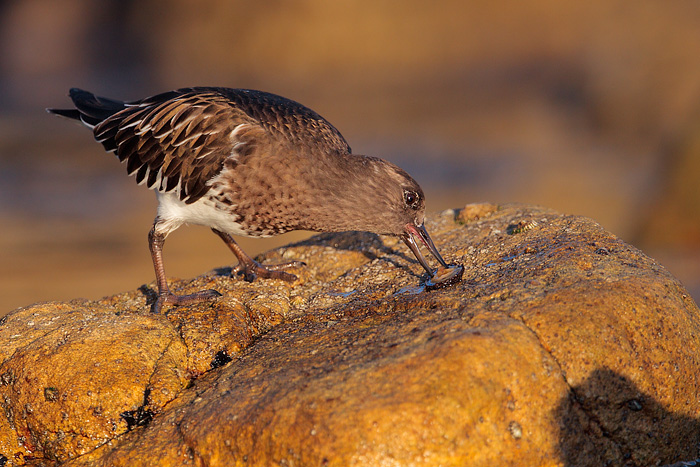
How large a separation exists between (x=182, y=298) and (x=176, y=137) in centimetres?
156

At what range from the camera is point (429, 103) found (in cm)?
2356

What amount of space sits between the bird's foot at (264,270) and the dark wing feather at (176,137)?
919 mm

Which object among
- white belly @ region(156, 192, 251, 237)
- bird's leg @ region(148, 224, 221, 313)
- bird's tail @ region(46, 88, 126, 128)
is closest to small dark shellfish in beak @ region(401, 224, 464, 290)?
white belly @ region(156, 192, 251, 237)

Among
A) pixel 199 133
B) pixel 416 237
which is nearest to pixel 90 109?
pixel 199 133

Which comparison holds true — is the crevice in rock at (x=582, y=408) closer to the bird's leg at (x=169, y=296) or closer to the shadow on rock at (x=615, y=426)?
the shadow on rock at (x=615, y=426)

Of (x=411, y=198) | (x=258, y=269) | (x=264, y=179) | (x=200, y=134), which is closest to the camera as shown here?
(x=264, y=179)

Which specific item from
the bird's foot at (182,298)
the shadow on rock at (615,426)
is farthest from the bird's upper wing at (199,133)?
the shadow on rock at (615,426)

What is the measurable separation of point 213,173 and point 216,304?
1219 millimetres

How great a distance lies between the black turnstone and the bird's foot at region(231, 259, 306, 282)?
0.02 meters

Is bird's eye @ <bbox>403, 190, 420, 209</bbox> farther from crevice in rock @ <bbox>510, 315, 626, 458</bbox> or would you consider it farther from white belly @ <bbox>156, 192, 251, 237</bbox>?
crevice in rock @ <bbox>510, 315, 626, 458</bbox>

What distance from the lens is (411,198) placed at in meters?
6.36

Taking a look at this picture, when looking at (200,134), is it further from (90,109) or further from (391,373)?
(391,373)

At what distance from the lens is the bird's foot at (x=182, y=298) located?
6.11 m

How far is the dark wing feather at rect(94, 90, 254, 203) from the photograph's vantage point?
644 cm
